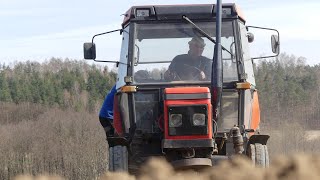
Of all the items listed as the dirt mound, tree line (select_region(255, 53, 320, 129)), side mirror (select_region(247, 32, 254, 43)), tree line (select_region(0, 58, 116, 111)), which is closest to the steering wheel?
side mirror (select_region(247, 32, 254, 43))

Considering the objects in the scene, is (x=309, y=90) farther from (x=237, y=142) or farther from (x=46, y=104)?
(x=237, y=142)

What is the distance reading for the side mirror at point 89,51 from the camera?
8.77m

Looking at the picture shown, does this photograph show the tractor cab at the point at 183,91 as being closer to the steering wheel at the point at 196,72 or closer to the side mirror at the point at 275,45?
the steering wheel at the point at 196,72

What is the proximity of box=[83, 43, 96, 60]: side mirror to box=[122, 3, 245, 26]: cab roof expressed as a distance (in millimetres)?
726

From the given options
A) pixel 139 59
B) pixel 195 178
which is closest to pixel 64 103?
pixel 139 59

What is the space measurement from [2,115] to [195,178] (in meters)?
40.9

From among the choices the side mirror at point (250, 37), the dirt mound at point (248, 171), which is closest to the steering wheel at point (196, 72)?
the side mirror at point (250, 37)

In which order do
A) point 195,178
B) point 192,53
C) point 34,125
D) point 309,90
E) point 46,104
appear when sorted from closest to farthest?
point 195,178 → point 192,53 → point 34,125 → point 309,90 → point 46,104

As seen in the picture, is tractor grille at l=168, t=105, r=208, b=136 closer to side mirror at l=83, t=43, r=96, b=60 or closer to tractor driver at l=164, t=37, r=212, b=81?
tractor driver at l=164, t=37, r=212, b=81

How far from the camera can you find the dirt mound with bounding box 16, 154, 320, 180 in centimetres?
233

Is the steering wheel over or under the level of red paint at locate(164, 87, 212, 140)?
over

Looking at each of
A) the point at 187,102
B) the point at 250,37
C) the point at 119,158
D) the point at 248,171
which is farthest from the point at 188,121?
the point at 248,171

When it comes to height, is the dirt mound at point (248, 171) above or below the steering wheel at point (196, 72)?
below

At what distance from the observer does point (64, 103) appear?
48.6 meters
